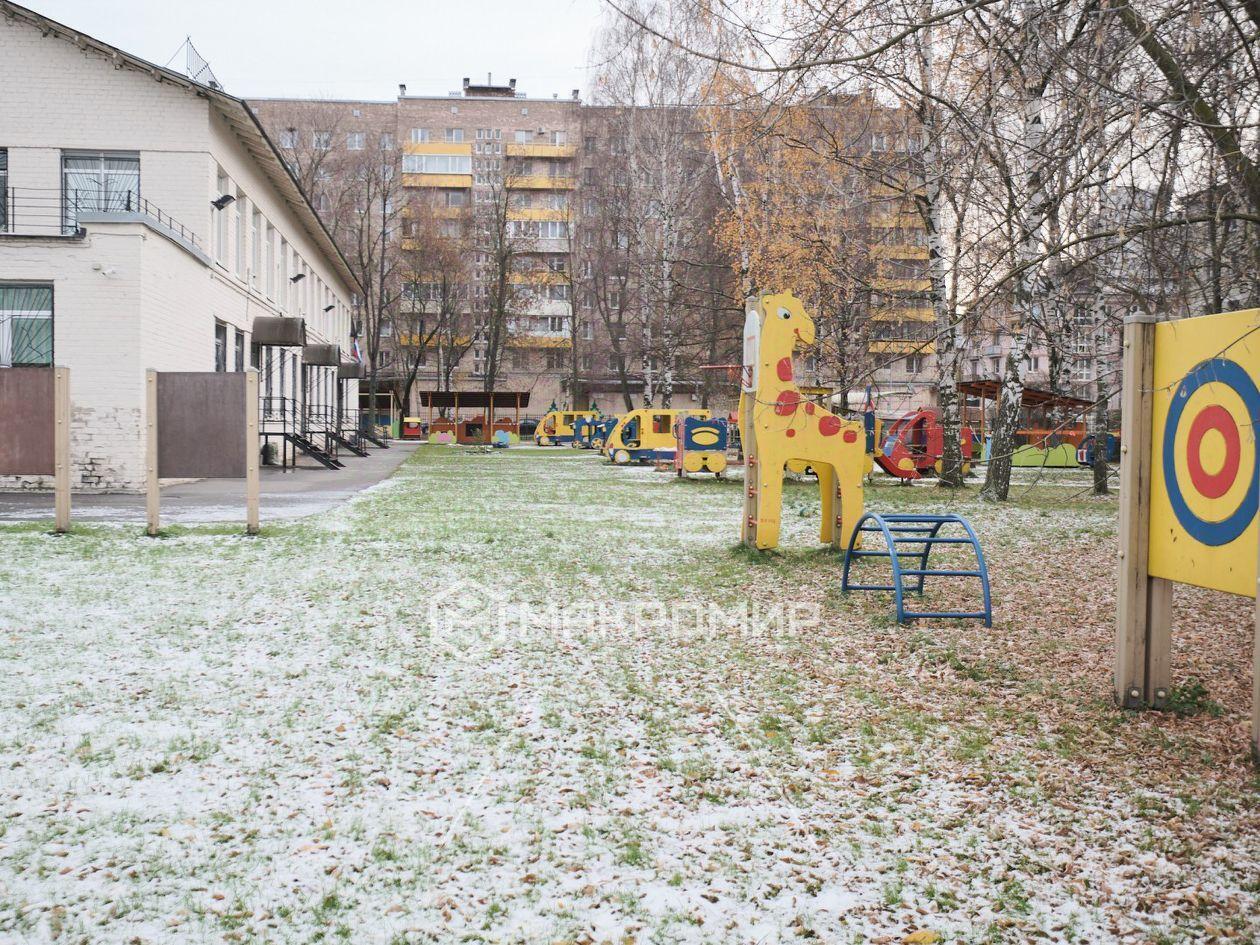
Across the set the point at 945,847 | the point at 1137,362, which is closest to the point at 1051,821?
the point at 945,847

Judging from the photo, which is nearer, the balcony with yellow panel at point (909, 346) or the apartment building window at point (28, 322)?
the balcony with yellow panel at point (909, 346)

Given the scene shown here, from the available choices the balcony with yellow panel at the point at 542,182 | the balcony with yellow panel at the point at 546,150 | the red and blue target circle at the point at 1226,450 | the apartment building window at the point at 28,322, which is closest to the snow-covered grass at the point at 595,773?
the red and blue target circle at the point at 1226,450

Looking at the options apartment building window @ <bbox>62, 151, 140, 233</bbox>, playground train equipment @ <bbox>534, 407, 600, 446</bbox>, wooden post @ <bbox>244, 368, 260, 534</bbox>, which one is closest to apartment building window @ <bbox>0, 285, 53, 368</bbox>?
apartment building window @ <bbox>62, 151, 140, 233</bbox>

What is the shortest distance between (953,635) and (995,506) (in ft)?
36.7

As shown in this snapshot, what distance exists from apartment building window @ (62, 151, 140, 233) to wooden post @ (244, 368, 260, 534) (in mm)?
11613

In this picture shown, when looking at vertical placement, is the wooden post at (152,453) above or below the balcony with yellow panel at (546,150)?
below

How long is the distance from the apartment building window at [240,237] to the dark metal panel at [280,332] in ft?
4.39

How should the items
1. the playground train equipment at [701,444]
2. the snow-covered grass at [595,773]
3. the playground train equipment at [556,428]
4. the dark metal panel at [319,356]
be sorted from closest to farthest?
the snow-covered grass at [595,773], the playground train equipment at [701,444], the dark metal panel at [319,356], the playground train equipment at [556,428]

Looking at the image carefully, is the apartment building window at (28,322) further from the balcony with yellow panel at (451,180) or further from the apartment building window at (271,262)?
the balcony with yellow panel at (451,180)

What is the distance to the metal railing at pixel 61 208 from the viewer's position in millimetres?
20422

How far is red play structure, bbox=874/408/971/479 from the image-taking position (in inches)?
895

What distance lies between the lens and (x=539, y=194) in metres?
76.4

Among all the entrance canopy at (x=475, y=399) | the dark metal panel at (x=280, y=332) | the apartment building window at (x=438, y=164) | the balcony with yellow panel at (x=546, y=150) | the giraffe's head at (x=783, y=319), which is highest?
the balcony with yellow panel at (x=546, y=150)

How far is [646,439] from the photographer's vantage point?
108ft
